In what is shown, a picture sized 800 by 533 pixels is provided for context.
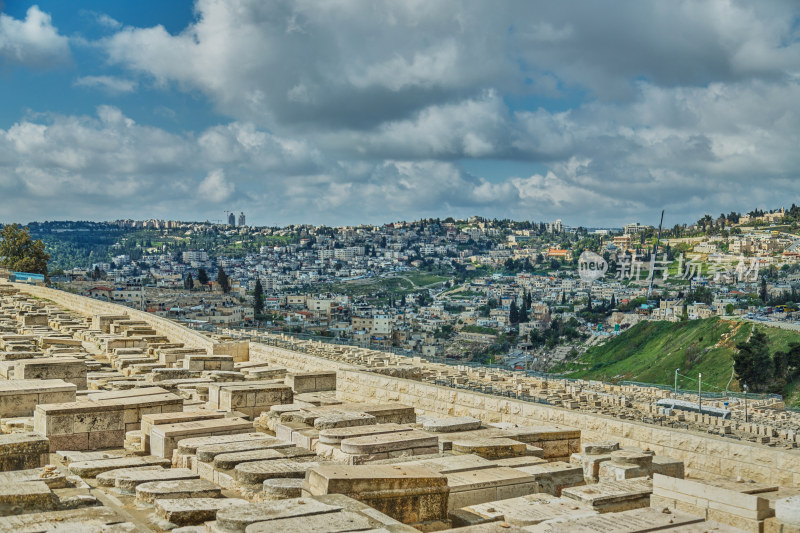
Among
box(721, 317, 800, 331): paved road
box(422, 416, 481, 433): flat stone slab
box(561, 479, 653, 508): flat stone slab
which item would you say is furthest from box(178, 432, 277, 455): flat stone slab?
box(721, 317, 800, 331): paved road

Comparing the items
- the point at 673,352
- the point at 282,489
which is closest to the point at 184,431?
the point at 282,489

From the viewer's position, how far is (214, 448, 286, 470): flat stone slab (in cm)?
601

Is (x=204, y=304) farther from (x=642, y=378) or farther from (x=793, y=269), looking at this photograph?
(x=793, y=269)

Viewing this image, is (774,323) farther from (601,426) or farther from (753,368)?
(601,426)

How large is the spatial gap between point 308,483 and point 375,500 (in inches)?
21.5

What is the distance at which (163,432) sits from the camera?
7.02 metres

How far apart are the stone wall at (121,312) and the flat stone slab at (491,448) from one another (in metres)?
10.9

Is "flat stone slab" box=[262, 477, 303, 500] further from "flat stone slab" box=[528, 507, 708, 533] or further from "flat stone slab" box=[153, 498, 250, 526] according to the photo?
"flat stone slab" box=[528, 507, 708, 533]

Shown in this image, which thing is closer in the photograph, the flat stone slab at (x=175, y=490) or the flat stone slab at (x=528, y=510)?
the flat stone slab at (x=528, y=510)

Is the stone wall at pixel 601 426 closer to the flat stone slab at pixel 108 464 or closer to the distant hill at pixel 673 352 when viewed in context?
the flat stone slab at pixel 108 464

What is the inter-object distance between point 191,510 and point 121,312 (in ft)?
80.9

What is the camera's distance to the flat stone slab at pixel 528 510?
15.7ft

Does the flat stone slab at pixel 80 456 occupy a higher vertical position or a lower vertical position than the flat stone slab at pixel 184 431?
lower

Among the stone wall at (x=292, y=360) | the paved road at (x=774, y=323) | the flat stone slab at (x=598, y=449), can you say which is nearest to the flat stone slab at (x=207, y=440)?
the flat stone slab at (x=598, y=449)
